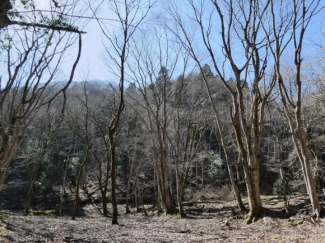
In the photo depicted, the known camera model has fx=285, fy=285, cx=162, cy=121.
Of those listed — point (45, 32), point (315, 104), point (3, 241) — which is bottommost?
point (3, 241)

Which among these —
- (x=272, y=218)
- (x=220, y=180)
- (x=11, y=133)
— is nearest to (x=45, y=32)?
(x=11, y=133)

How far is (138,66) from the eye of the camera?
17.3 metres

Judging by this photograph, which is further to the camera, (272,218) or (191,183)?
(191,183)

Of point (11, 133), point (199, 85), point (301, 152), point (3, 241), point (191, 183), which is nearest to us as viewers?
point (11, 133)

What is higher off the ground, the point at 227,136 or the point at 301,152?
the point at 227,136

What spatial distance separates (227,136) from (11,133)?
62.5 feet

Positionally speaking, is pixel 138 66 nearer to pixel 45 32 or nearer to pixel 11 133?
pixel 45 32

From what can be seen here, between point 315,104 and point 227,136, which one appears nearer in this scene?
point 315,104

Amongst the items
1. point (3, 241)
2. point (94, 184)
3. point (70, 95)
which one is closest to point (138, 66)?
point (70, 95)

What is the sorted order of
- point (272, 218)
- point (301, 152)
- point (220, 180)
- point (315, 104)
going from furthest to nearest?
point (220, 180) → point (315, 104) → point (272, 218) → point (301, 152)

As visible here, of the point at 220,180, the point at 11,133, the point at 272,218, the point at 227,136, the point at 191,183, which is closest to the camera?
the point at 11,133

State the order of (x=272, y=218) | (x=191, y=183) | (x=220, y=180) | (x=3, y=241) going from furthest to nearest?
(x=191, y=183)
(x=220, y=180)
(x=272, y=218)
(x=3, y=241)

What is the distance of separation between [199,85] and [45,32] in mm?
12222

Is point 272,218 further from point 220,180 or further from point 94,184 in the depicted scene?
point 94,184
